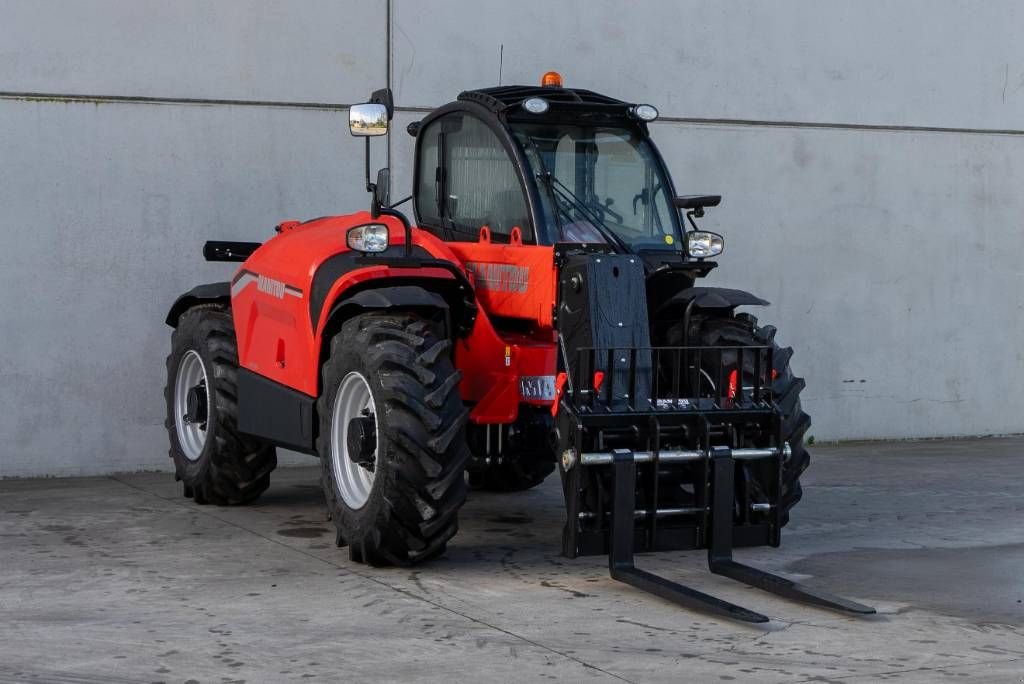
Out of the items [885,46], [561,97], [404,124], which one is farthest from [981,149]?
[561,97]

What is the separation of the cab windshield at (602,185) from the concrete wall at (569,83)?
10.8ft

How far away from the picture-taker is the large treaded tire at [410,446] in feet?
23.3

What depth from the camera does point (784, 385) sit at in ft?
25.8

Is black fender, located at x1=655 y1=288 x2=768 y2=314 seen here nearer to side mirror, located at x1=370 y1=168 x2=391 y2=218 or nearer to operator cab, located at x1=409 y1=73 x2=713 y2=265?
operator cab, located at x1=409 y1=73 x2=713 y2=265

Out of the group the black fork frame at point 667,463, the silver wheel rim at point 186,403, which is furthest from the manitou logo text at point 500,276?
the silver wheel rim at point 186,403

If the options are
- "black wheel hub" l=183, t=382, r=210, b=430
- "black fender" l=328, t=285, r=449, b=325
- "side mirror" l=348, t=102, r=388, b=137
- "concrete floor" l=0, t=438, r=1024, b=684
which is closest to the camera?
"concrete floor" l=0, t=438, r=1024, b=684

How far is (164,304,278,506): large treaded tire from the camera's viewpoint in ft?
30.4

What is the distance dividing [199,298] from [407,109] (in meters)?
2.35

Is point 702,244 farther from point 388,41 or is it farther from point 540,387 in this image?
point 388,41

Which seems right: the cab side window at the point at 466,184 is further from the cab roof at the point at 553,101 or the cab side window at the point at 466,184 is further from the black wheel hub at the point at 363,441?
the black wheel hub at the point at 363,441

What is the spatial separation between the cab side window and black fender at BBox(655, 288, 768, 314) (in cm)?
91

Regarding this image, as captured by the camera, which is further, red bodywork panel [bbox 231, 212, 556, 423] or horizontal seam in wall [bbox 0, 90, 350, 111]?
horizontal seam in wall [bbox 0, 90, 350, 111]

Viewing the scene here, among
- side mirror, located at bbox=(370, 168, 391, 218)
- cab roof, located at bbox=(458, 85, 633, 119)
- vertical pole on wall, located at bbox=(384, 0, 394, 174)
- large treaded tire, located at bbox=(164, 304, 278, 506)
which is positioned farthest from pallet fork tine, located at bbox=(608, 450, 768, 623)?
vertical pole on wall, located at bbox=(384, 0, 394, 174)

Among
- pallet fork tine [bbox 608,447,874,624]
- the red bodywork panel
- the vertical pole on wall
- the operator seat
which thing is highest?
the vertical pole on wall
